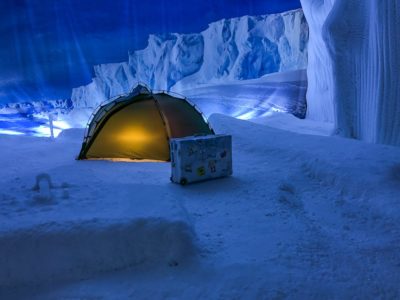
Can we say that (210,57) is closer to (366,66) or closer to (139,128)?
(366,66)

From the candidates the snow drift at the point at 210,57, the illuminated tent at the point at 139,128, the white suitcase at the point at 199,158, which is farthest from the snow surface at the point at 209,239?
the snow drift at the point at 210,57

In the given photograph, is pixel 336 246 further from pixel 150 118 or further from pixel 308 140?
pixel 150 118

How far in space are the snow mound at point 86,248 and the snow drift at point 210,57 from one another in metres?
11.2

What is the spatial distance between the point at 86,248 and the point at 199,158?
1.75 metres

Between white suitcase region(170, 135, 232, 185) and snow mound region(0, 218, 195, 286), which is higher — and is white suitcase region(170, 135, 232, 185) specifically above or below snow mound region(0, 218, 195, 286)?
above

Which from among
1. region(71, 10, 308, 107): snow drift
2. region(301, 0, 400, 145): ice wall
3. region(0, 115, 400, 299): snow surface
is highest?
region(71, 10, 308, 107): snow drift

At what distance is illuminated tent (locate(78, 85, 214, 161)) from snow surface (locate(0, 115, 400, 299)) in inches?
62.4

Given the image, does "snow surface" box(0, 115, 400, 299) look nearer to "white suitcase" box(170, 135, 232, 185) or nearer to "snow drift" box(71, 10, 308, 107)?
"white suitcase" box(170, 135, 232, 185)

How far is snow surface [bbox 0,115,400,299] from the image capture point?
172 centimetres

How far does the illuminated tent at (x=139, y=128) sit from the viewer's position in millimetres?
4879

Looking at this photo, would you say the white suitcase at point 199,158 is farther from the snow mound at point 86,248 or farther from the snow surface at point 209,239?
the snow mound at point 86,248

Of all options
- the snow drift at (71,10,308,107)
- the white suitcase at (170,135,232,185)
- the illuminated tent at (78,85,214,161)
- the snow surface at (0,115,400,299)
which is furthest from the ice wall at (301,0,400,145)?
the snow drift at (71,10,308,107)

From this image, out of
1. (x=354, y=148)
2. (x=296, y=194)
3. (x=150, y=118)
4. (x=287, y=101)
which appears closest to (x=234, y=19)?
(x=287, y=101)

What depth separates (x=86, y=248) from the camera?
6.23 feet
